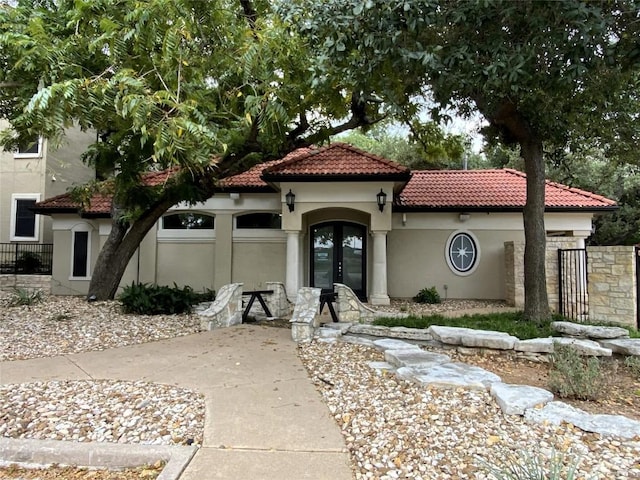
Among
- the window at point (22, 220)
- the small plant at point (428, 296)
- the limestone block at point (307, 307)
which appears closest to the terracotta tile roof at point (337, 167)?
the small plant at point (428, 296)

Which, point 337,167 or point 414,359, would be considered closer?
point 414,359

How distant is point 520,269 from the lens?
37.2 ft

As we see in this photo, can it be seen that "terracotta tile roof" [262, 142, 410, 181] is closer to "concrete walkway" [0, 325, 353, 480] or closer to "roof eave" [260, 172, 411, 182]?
"roof eave" [260, 172, 411, 182]

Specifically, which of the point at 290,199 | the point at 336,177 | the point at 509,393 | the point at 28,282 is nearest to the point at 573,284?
the point at 336,177

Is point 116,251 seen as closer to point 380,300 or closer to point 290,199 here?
point 290,199

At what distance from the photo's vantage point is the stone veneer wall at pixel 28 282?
45.8 feet

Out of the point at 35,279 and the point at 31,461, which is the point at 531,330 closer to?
the point at 31,461

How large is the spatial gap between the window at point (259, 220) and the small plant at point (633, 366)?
1005 centimetres

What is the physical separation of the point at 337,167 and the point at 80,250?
9905mm

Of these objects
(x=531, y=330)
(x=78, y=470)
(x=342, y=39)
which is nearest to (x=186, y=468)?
(x=78, y=470)

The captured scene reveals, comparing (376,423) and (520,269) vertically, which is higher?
(520,269)

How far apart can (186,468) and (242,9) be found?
29.1ft

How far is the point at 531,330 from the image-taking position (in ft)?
23.4

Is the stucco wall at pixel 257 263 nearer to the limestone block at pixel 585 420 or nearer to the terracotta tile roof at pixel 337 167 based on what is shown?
the terracotta tile roof at pixel 337 167
